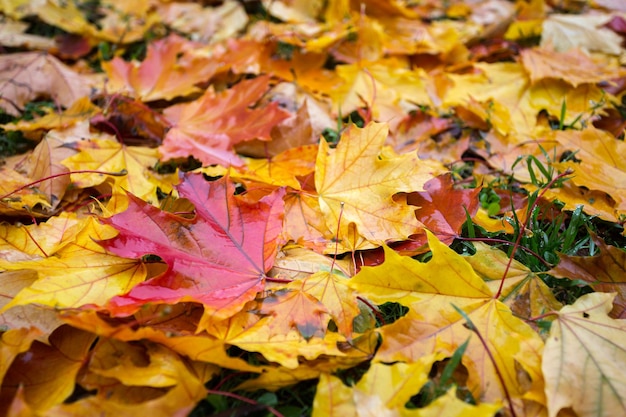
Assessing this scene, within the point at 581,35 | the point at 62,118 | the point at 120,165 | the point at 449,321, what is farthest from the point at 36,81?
the point at 581,35

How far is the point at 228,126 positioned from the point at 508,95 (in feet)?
3.33

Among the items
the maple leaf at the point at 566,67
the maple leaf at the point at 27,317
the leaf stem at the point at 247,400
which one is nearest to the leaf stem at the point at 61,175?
the maple leaf at the point at 27,317

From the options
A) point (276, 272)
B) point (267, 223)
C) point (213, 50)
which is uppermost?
point (213, 50)

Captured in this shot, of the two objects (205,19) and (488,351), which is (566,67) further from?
(205,19)

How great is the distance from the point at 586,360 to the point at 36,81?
1.93 meters

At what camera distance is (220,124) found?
149 centimetres

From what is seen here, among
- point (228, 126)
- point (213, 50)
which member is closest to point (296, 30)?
point (213, 50)

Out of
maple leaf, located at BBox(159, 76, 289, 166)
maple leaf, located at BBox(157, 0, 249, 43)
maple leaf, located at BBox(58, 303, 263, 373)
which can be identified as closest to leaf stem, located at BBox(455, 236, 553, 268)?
maple leaf, located at BBox(58, 303, 263, 373)

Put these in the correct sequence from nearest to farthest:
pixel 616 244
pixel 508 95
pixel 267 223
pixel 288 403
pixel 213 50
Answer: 1. pixel 288 403
2. pixel 267 223
3. pixel 616 244
4. pixel 508 95
5. pixel 213 50

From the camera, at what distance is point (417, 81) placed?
5.88ft

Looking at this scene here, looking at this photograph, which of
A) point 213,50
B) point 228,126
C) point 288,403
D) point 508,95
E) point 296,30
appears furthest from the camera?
point 296,30

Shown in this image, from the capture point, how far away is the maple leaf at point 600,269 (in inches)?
40.0

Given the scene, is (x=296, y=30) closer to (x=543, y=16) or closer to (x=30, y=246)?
(x=543, y=16)

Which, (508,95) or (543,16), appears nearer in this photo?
(508,95)
